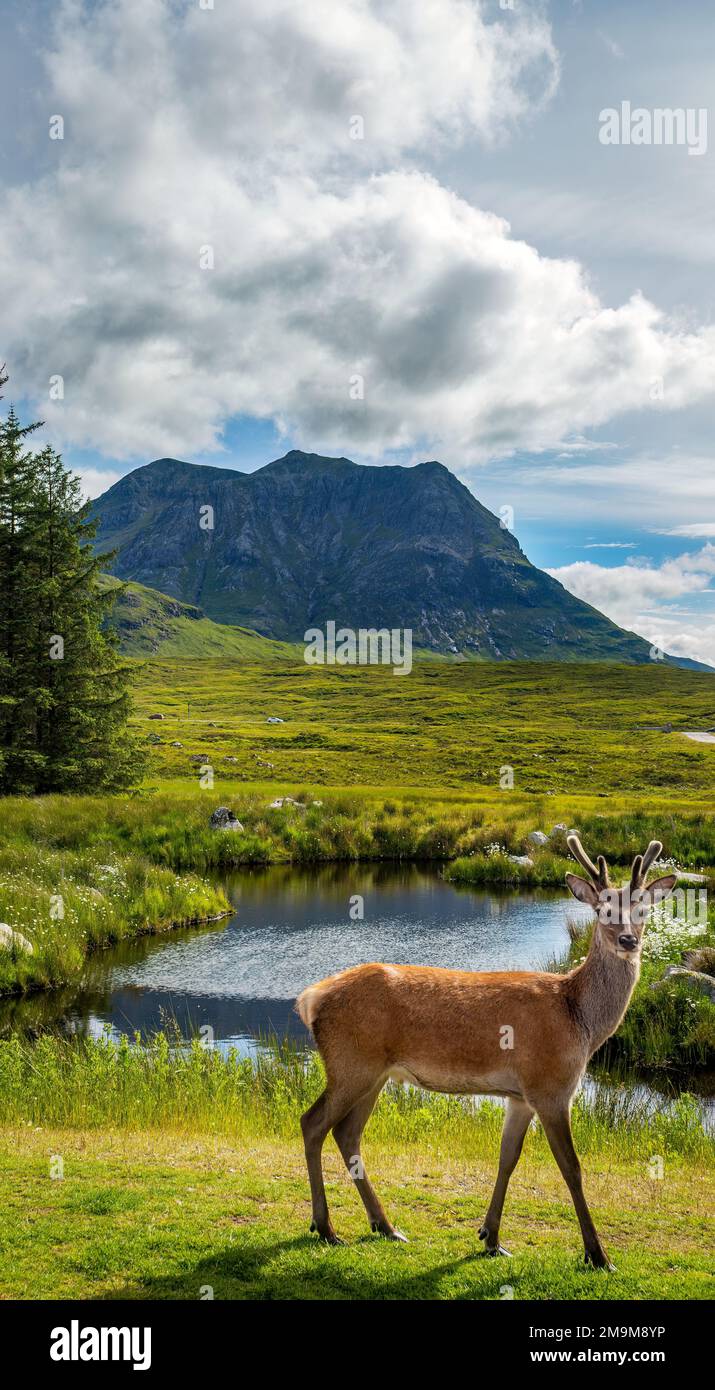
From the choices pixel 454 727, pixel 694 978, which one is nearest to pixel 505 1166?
pixel 694 978

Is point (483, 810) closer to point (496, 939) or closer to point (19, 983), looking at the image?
point (496, 939)

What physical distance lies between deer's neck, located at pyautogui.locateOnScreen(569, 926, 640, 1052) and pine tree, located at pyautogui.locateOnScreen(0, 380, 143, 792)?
34.8 meters

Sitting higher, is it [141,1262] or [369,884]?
[141,1262]

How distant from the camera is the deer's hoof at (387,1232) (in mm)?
7627

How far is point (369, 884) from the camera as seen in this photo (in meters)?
38.1

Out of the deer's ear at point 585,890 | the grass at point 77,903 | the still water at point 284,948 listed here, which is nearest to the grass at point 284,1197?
the deer's ear at point 585,890

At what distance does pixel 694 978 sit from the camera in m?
19.9

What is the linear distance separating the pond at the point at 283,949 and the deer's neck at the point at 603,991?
38.5ft

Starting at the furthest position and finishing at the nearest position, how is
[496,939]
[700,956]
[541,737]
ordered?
[541,737], [496,939], [700,956]

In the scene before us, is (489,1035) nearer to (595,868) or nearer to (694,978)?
(595,868)

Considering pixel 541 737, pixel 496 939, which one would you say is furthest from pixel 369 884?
pixel 541 737

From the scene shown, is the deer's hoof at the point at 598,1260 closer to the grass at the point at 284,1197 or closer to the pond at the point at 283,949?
the grass at the point at 284,1197

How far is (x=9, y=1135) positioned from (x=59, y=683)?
3222cm
